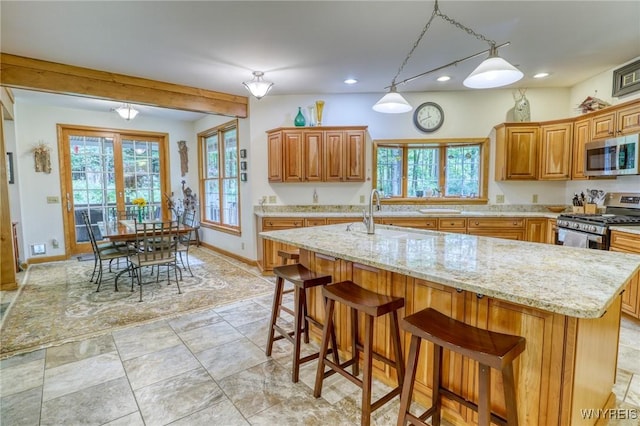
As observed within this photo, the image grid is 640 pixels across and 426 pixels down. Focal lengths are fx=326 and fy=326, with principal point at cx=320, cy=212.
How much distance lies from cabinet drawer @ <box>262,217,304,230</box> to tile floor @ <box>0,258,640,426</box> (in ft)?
6.00

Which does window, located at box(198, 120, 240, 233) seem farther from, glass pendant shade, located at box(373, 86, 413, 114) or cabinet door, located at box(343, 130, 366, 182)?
glass pendant shade, located at box(373, 86, 413, 114)

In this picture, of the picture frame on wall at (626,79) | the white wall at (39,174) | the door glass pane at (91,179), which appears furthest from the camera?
the door glass pane at (91,179)

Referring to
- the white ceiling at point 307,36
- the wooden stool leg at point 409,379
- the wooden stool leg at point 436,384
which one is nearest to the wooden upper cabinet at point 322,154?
the white ceiling at point 307,36

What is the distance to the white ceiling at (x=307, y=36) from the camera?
8.38 feet

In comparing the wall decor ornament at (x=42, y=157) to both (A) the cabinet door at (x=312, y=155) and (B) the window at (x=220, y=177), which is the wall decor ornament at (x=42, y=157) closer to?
(B) the window at (x=220, y=177)

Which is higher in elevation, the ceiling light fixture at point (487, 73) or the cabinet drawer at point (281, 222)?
the ceiling light fixture at point (487, 73)

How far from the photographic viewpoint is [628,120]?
3.42 m

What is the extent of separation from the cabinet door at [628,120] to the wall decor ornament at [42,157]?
26.3ft

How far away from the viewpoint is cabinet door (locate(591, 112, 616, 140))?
363 centimetres

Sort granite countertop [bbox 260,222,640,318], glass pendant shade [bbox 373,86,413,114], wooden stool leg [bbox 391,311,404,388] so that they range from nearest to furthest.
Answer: granite countertop [bbox 260,222,640,318] < wooden stool leg [bbox 391,311,404,388] < glass pendant shade [bbox 373,86,413,114]

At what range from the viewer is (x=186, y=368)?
2.37 m

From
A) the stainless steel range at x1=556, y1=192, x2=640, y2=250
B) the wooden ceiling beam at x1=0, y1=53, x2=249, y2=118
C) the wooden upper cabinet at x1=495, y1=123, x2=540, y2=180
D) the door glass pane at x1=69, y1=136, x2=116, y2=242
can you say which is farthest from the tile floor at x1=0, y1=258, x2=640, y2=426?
the door glass pane at x1=69, y1=136, x2=116, y2=242

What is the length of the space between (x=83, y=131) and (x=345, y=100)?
475 centimetres

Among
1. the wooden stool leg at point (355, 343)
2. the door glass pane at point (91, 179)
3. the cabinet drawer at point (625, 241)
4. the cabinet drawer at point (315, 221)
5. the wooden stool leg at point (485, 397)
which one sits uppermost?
the door glass pane at point (91, 179)
